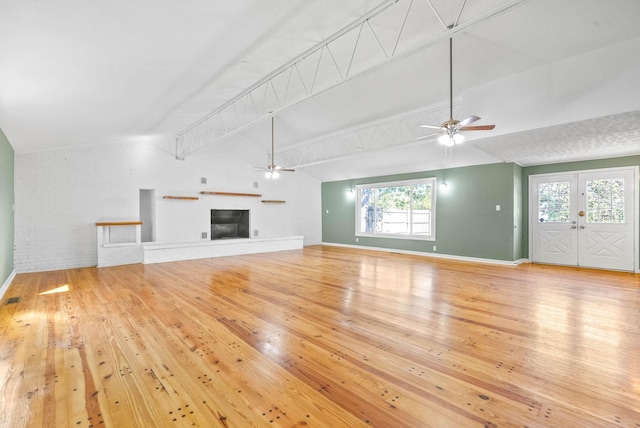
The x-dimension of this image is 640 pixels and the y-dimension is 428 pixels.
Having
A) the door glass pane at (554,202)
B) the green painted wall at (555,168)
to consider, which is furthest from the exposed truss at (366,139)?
the door glass pane at (554,202)

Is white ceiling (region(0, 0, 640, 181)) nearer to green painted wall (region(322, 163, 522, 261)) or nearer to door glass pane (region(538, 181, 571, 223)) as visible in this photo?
green painted wall (region(322, 163, 522, 261))

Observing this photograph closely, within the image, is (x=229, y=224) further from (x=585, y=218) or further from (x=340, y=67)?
(x=585, y=218)

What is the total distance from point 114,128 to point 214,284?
354 cm

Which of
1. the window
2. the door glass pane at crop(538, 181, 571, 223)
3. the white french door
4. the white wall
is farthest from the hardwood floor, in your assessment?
the window

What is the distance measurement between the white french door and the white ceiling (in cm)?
69

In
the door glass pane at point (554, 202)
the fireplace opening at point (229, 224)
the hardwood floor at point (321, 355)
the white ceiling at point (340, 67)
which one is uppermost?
the white ceiling at point (340, 67)

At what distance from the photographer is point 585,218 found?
6656 millimetres

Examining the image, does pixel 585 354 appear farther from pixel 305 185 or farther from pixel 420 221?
pixel 305 185

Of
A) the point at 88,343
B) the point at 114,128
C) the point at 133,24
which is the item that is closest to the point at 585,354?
the point at 88,343

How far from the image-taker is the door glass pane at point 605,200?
247 inches

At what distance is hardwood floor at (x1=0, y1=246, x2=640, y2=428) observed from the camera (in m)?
1.75

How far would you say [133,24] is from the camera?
2354mm

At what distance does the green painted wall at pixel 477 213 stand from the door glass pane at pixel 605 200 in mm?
1323

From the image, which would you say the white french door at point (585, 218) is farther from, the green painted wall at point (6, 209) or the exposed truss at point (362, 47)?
the green painted wall at point (6, 209)
